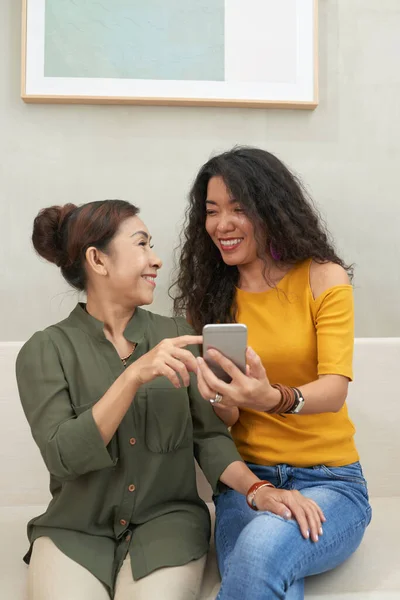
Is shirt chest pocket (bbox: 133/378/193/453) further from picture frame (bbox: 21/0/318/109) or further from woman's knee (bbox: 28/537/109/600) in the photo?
picture frame (bbox: 21/0/318/109)

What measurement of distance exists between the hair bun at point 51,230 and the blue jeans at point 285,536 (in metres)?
0.72

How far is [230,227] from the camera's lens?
1720 millimetres

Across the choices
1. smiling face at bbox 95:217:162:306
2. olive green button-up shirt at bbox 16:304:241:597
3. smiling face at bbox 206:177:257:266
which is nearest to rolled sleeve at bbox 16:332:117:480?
olive green button-up shirt at bbox 16:304:241:597

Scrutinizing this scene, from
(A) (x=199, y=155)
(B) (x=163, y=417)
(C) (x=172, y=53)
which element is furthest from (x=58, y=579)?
(C) (x=172, y=53)

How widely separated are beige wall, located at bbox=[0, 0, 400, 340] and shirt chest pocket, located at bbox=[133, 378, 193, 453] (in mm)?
649

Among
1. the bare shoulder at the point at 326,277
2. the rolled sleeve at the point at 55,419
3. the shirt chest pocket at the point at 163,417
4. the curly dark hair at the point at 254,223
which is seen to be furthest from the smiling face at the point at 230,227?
Result: the rolled sleeve at the point at 55,419

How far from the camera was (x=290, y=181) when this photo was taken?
5.80ft

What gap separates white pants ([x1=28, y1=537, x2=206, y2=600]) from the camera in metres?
1.33

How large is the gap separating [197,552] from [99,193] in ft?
3.90

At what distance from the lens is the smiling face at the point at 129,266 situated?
5.19ft

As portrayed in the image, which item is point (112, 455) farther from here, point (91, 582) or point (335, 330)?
point (335, 330)

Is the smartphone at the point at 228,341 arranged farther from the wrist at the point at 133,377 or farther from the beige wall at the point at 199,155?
the beige wall at the point at 199,155

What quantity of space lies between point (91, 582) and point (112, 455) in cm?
27

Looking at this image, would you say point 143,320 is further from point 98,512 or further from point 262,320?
point 98,512
